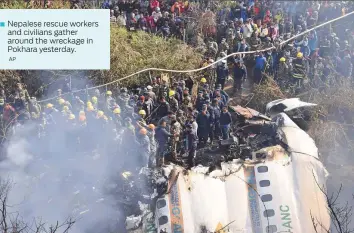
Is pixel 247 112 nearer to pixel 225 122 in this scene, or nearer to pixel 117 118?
pixel 225 122

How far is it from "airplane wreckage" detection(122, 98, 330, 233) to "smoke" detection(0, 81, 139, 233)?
660 mm

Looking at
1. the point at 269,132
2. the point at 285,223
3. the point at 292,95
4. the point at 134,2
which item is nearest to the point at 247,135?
the point at 269,132

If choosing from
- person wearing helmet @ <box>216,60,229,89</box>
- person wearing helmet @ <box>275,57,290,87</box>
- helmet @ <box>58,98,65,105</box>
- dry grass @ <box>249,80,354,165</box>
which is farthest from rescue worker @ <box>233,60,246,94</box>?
helmet @ <box>58,98,65,105</box>

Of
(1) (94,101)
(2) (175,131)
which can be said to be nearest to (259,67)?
(2) (175,131)

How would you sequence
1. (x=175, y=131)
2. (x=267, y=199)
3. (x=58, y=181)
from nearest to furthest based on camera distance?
1. (x=267, y=199)
2. (x=58, y=181)
3. (x=175, y=131)

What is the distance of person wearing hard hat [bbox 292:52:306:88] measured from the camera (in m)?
17.6

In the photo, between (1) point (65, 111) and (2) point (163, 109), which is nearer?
(1) point (65, 111)

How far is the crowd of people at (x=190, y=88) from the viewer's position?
1503 cm

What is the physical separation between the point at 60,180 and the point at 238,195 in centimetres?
394

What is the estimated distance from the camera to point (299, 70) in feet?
58.6

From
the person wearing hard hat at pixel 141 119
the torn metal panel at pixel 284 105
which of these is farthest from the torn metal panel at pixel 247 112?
the person wearing hard hat at pixel 141 119

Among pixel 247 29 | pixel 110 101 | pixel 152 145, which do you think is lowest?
pixel 152 145

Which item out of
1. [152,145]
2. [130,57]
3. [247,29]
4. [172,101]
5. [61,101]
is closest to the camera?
[152,145]

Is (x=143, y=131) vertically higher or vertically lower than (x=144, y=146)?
higher
